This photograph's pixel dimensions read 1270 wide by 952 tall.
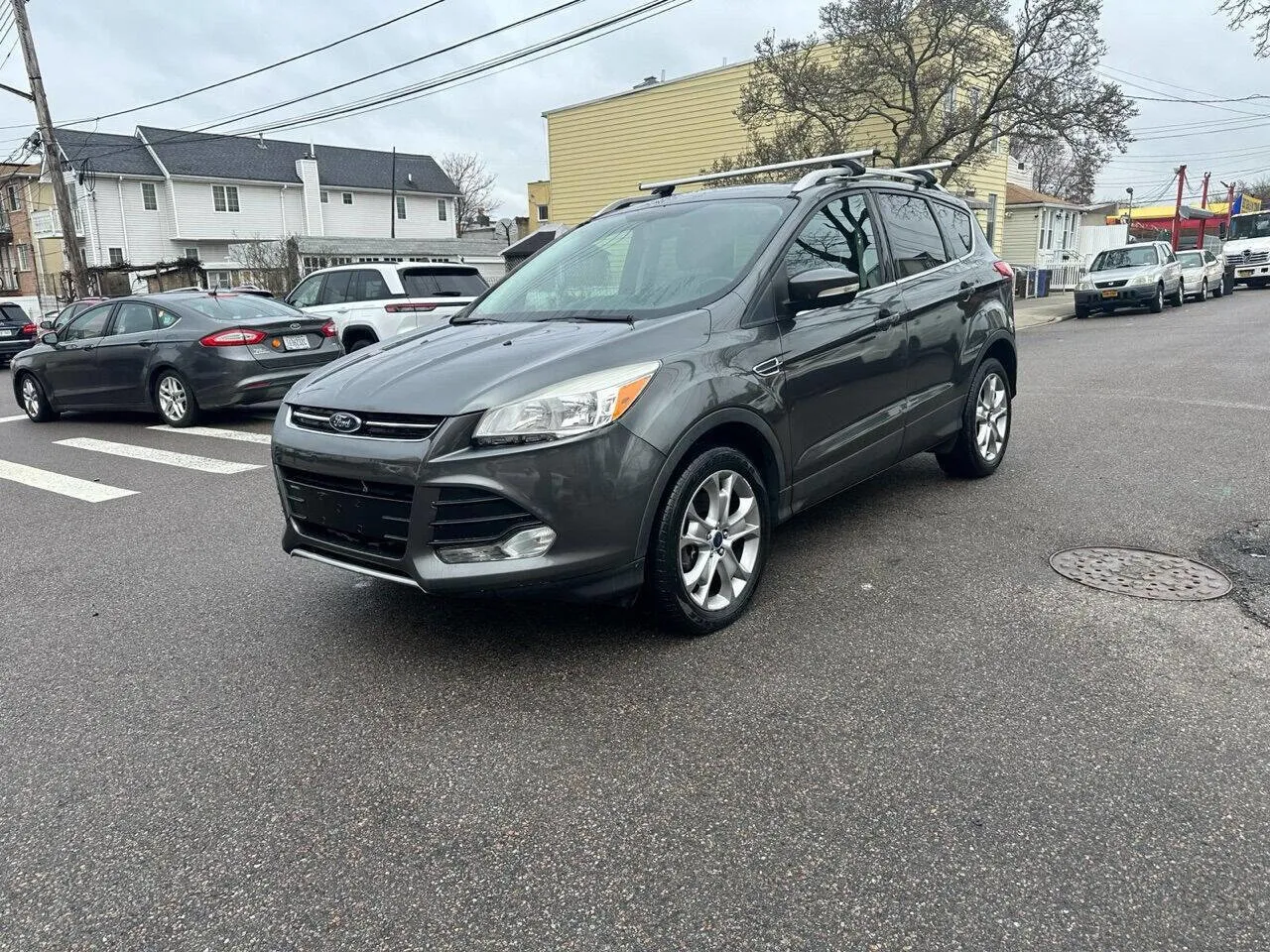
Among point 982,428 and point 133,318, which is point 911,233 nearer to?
point 982,428

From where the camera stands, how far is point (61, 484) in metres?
7.49

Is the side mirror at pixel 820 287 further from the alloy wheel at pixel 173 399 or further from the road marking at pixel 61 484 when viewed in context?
the alloy wheel at pixel 173 399

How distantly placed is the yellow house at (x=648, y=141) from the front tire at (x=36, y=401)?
700 inches

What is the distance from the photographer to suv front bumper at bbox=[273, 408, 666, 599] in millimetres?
3262

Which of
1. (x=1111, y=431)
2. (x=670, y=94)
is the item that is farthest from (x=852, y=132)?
(x=1111, y=431)

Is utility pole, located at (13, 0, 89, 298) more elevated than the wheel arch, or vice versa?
utility pole, located at (13, 0, 89, 298)

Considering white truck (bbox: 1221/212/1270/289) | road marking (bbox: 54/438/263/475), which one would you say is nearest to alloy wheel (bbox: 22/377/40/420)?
road marking (bbox: 54/438/263/475)

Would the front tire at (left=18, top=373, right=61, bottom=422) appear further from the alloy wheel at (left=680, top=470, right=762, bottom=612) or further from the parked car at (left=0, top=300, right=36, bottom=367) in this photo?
the parked car at (left=0, top=300, right=36, bottom=367)

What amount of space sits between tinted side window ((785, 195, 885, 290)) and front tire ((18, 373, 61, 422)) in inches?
410

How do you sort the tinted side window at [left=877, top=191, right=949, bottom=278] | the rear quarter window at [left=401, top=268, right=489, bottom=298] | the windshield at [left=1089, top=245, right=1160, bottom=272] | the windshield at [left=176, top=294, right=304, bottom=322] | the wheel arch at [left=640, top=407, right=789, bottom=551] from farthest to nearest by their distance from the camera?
1. the windshield at [left=1089, top=245, right=1160, bottom=272]
2. the rear quarter window at [left=401, top=268, right=489, bottom=298]
3. the windshield at [left=176, top=294, right=304, bottom=322]
4. the tinted side window at [left=877, top=191, right=949, bottom=278]
5. the wheel arch at [left=640, top=407, right=789, bottom=551]

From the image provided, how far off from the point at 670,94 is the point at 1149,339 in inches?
672

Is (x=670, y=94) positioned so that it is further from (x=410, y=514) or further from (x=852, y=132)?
(x=410, y=514)

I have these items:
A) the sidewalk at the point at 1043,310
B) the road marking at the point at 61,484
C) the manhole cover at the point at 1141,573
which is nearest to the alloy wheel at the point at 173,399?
the road marking at the point at 61,484

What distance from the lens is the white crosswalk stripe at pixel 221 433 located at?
9.33 m
